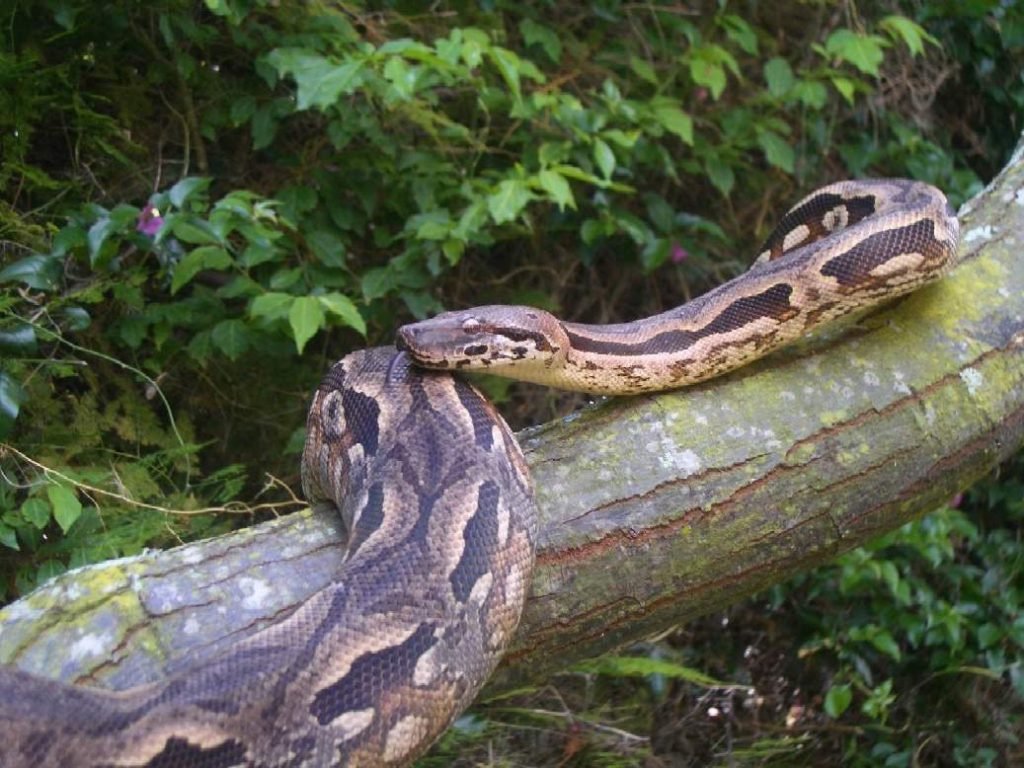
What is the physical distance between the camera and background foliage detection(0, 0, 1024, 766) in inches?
173

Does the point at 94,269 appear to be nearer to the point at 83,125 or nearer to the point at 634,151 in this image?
the point at 83,125

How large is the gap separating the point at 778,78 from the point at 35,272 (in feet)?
12.9

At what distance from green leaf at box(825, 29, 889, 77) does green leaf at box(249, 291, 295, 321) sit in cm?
307

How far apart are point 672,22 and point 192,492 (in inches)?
144

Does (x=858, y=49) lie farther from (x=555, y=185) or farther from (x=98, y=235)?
(x=98, y=235)

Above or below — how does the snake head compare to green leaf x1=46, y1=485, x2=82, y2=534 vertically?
above

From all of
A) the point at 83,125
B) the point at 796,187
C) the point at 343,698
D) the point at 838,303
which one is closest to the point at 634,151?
the point at 796,187

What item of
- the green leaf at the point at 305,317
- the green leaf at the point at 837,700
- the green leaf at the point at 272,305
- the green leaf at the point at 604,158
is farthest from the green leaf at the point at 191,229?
the green leaf at the point at 837,700

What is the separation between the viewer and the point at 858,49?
5332mm

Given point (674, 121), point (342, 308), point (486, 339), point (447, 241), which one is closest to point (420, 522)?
point (486, 339)

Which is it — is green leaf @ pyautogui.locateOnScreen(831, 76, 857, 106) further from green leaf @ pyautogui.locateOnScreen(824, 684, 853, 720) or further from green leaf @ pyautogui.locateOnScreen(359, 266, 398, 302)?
green leaf @ pyautogui.locateOnScreen(824, 684, 853, 720)

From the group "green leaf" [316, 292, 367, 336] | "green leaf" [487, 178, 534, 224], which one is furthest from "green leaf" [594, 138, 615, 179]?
"green leaf" [316, 292, 367, 336]

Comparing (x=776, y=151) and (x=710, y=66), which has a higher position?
(x=710, y=66)

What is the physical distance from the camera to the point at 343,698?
2.56 meters
